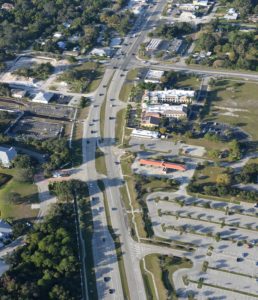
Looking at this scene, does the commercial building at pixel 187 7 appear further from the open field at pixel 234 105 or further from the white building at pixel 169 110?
the white building at pixel 169 110

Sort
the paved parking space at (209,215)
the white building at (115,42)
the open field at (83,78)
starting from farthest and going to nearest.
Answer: the white building at (115,42)
the open field at (83,78)
the paved parking space at (209,215)

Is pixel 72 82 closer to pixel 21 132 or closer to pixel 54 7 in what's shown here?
pixel 21 132

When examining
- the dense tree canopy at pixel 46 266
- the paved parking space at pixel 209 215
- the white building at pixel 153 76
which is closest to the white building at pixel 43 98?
the white building at pixel 153 76

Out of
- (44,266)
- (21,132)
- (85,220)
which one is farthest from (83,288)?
(21,132)

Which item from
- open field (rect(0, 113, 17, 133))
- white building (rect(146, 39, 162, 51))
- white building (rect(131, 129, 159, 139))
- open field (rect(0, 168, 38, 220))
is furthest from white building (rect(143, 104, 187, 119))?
open field (rect(0, 168, 38, 220))

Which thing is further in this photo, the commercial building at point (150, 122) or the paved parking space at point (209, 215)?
the commercial building at point (150, 122)

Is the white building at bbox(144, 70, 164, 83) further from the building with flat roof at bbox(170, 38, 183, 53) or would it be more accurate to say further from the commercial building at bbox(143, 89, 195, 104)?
the building with flat roof at bbox(170, 38, 183, 53)

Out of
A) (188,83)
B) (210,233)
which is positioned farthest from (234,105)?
(210,233)
